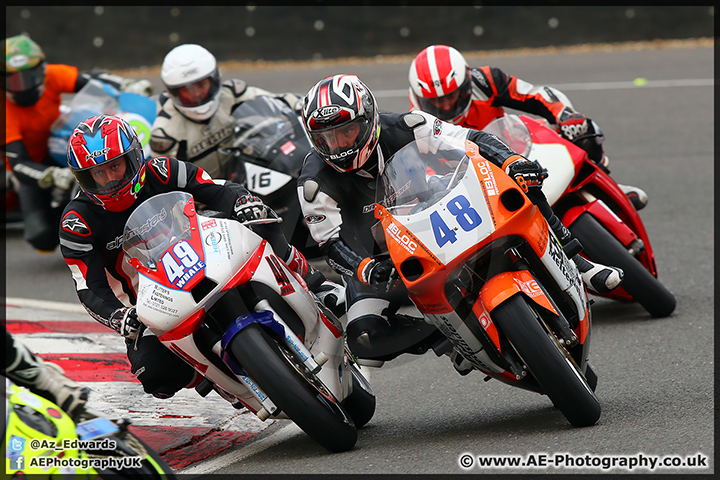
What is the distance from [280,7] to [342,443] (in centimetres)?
1497

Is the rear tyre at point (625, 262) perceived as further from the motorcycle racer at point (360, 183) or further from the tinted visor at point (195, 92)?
the tinted visor at point (195, 92)

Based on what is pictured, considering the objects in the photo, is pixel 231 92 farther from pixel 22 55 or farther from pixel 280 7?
pixel 280 7

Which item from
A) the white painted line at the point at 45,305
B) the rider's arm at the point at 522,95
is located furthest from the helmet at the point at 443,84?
the white painted line at the point at 45,305

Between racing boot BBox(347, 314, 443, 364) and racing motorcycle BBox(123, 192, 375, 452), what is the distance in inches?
8.4

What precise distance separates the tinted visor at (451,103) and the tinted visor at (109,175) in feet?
8.33

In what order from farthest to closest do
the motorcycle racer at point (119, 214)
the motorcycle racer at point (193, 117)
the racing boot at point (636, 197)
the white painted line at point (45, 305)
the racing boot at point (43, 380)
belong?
1. the white painted line at point (45, 305)
2. the motorcycle racer at point (193, 117)
3. the racing boot at point (636, 197)
4. the motorcycle racer at point (119, 214)
5. the racing boot at point (43, 380)

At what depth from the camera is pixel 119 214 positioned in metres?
5.37

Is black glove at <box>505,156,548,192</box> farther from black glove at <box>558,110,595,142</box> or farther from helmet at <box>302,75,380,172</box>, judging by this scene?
black glove at <box>558,110,595,142</box>

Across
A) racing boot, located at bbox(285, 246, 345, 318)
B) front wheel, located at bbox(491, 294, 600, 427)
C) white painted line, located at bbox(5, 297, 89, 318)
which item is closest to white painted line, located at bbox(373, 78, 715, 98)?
white painted line, located at bbox(5, 297, 89, 318)

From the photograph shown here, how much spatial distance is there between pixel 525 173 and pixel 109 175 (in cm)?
217

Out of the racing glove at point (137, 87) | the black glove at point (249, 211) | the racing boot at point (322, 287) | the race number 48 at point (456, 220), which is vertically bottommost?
the racing glove at point (137, 87)

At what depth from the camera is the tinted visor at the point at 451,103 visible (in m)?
6.91

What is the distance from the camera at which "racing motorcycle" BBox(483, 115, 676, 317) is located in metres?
6.26
